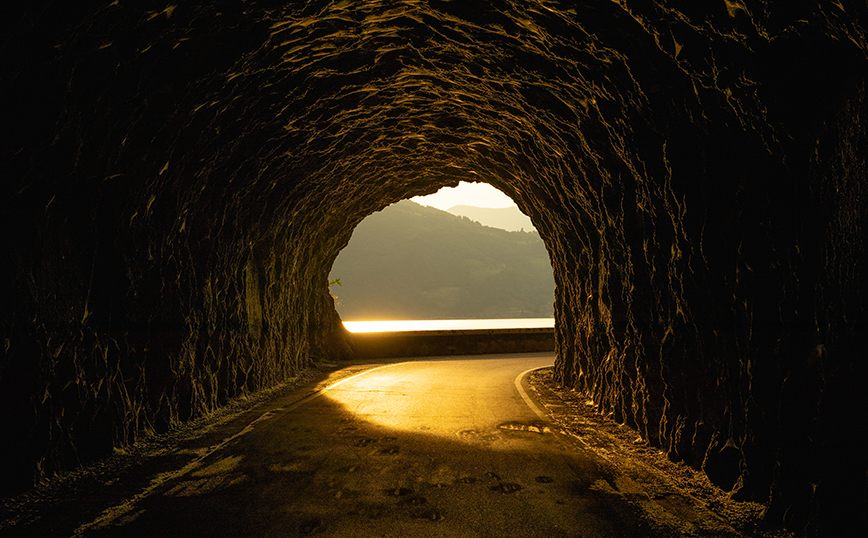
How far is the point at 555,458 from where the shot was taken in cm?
618

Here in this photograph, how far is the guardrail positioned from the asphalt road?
11492 millimetres

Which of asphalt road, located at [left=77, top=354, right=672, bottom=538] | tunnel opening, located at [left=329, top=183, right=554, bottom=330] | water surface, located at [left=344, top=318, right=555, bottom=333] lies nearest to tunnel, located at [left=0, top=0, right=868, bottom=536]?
asphalt road, located at [left=77, top=354, right=672, bottom=538]

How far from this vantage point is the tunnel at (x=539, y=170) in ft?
12.8

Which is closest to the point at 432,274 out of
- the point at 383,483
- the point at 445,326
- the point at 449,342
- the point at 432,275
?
the point at 432,275

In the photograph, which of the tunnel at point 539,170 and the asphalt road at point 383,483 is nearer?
the tunnel at point 539,170

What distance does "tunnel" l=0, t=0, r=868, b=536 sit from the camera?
390cm

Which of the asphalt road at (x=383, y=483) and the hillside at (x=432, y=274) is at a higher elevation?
the hillside at (x=432, y=274)

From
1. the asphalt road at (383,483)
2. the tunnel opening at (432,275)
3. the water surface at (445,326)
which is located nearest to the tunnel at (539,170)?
the asphalt road at (383,483)

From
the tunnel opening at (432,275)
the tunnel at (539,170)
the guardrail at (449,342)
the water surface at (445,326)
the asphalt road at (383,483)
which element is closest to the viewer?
the tunnel at (539,170)

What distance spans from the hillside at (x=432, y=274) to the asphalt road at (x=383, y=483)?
424 ft

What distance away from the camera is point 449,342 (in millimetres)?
21906

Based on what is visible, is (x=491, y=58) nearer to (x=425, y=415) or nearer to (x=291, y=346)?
(x=425, y=415)

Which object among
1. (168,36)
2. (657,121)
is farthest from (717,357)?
(168,36)

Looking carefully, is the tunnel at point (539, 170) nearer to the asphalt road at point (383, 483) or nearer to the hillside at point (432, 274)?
the asphalt road at point (383, 483)
